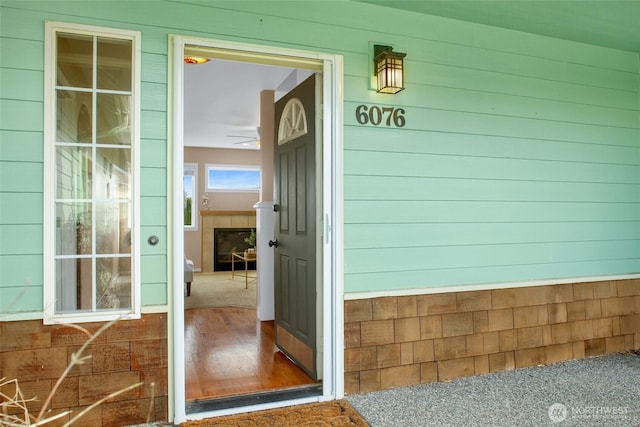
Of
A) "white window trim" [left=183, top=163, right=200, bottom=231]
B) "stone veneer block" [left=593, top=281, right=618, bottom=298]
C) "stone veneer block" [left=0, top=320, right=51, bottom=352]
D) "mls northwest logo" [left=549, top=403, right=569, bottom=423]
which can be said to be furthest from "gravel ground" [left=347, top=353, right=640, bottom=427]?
"white window trim" [left=183, top=163, right=200, bottom=231]

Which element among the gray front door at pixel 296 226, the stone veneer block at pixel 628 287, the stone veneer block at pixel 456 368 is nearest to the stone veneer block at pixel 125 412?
the gray front door at pixel 296 226

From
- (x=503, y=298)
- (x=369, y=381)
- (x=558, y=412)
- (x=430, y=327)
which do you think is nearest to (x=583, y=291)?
(x=503, y=298)

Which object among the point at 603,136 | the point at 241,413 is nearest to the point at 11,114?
the point at 241,413

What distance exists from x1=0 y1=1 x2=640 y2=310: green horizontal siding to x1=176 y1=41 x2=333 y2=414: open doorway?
262 mm

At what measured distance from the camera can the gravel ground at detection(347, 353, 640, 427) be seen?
2660mm

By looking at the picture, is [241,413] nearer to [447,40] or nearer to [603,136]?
[447,40]

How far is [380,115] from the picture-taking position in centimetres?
312

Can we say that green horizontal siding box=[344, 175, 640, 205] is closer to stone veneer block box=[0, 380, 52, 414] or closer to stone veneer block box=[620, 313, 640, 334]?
stone veneer block box=[620, 313, 640, 334]

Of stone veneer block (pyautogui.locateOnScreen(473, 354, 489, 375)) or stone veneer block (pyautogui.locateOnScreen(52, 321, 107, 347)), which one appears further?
stone veneer block (pyautogui.locateOnScreen(473, 354, 489, 375))

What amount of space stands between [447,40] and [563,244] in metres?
1.86

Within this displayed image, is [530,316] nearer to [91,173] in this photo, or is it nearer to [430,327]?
[430,327]

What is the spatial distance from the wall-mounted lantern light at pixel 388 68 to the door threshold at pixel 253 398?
6.63 feet

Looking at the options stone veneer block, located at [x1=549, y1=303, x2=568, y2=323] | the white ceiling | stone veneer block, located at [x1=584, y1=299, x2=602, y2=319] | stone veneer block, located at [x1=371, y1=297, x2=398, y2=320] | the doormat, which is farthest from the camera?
the white ceiling

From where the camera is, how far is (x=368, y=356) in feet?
10.1
